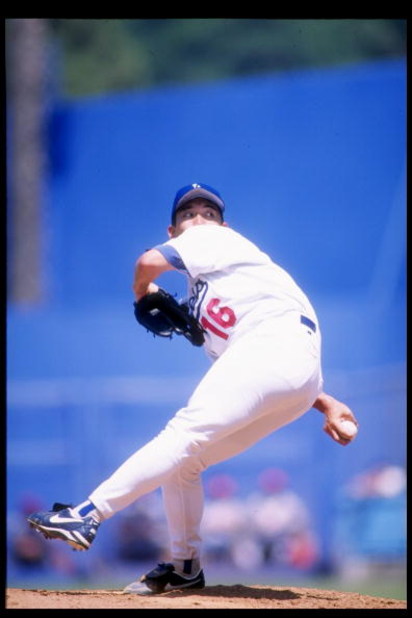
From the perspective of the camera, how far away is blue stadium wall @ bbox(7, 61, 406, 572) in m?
13.2

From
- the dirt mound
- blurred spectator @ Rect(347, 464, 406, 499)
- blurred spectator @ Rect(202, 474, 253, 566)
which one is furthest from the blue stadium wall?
the dirt mound

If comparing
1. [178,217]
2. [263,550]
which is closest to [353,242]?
[263,550]

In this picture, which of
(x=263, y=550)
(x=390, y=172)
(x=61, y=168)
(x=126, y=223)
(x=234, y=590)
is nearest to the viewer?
(x=234, y=590)

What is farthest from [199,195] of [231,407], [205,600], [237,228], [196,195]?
[237,228]

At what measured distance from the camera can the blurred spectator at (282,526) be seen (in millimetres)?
12476

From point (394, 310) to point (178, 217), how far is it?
27.7 feet

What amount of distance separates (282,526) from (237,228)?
4.60 meters

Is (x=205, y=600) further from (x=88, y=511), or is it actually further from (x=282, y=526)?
(x=282, y=526)

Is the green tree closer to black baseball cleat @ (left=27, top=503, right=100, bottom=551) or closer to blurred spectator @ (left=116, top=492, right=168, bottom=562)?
blurred spectator @ (left=116, top=492, right=168, bottom=562)

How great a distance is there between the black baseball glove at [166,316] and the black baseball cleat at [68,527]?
0.98 meters

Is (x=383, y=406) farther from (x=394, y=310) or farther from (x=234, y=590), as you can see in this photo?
(x=234, y=590)

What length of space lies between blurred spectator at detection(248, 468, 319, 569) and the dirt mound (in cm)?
690

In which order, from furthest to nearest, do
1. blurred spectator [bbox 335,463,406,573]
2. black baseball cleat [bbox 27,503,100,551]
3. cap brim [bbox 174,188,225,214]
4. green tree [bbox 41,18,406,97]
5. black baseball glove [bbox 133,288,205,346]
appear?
green tree [bbox 41,18,406,97]
blurred spectator [bbox 335,463,406,573]
cap brim [bbox 174,188,225,214]
black baseball glove [bbox 133,288,205,346]
black baseball cleat [bbox 27,503,100,551]

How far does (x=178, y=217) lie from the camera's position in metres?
5.64
